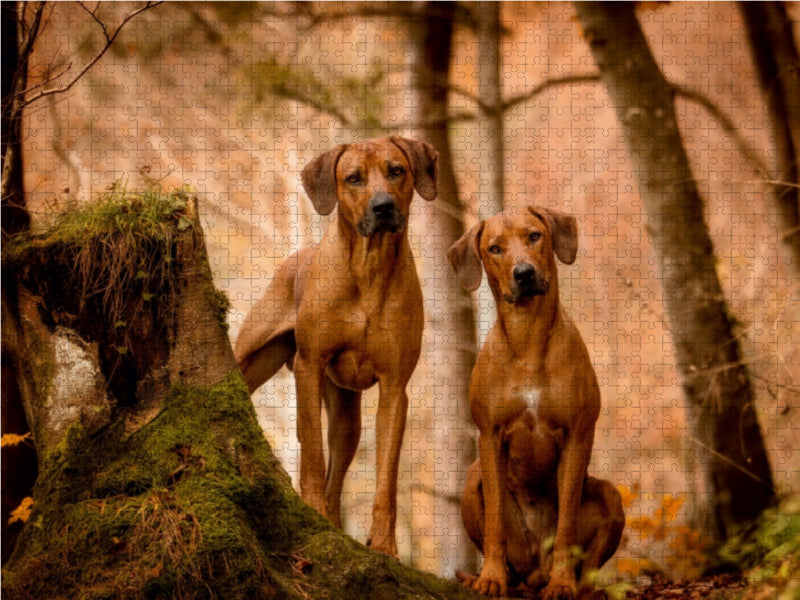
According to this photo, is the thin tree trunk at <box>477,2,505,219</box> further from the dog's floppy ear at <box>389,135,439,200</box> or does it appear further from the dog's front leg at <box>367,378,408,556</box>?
the dog's front leg at <box>367,378,408,556</box>

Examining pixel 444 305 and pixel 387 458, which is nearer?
pixel 387 458

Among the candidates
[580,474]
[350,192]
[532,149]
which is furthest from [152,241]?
[532,149]

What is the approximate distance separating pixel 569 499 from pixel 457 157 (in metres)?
10.4

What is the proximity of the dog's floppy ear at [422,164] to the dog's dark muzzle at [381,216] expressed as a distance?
36cm

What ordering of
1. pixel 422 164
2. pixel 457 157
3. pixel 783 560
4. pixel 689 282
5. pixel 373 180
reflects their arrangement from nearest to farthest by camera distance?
pixel 783 560 < pixel 373 180 < pixel 422 164 < pixel 689 282 < pixel 457 157

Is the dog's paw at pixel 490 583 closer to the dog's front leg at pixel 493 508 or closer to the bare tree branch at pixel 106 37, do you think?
the dog's front leg at pixel 493 508

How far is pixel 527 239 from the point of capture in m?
5.63

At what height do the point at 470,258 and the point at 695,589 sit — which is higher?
the point at 470,258

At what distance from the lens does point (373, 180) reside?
5863 mm

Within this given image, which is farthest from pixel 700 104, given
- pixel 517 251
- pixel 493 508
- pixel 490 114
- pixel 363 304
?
pixel 493 508

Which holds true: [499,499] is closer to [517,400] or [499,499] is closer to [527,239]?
[517,400]

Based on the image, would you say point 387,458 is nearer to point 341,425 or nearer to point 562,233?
point 341,425

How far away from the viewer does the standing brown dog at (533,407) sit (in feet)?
18.2

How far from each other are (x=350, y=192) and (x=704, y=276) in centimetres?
356
